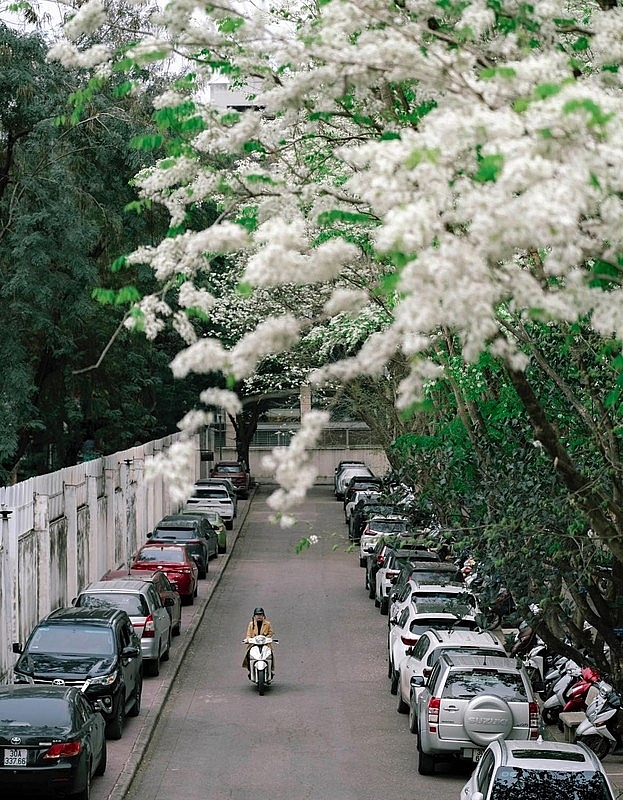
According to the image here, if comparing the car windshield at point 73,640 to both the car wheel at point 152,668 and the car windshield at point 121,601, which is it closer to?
the car windshield at point 121,601

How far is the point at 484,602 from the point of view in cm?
1469

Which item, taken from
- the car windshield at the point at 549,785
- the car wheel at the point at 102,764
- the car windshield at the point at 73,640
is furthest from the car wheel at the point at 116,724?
the car windshield at the point at 549,785

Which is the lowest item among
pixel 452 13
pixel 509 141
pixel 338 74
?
pixel 509 141

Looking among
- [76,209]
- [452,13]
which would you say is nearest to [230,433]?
[76,209]

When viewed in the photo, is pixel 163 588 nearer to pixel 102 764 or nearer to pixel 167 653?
pixel 167 653

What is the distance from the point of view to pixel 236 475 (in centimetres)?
6356

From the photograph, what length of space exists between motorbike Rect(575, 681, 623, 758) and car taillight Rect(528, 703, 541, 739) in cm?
131

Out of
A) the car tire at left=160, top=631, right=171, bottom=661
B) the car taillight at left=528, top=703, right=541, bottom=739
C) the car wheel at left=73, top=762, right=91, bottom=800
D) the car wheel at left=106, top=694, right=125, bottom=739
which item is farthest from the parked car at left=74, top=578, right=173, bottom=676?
the car taillight at left=528, top=703, right=541, bottom=739

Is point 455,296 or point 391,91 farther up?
A: point 391,91

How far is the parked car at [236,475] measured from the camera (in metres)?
63.2

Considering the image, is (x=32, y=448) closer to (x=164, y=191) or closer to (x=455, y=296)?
(x=164, y=191)

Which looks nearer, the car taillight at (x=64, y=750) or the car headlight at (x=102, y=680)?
the car taillight at (x=64, y=750)

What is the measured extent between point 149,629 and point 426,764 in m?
7.44

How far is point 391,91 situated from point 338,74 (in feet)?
9.31
